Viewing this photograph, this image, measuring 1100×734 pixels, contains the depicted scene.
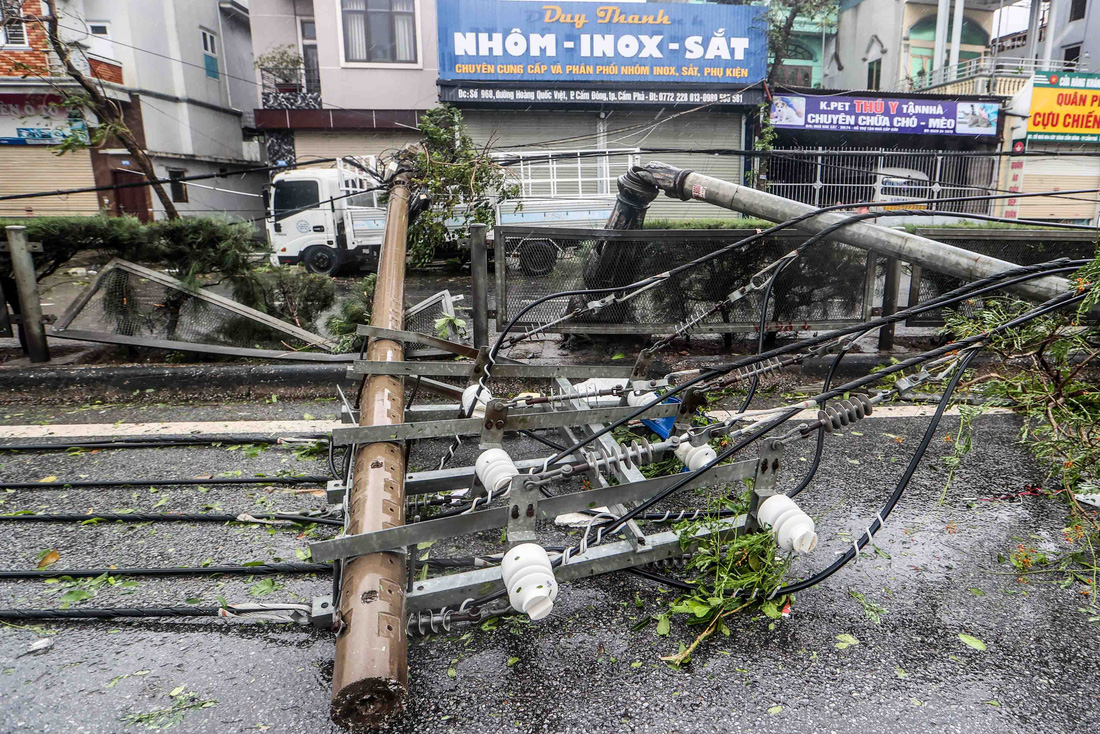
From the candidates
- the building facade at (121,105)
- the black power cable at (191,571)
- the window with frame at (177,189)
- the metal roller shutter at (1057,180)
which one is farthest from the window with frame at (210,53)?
the metal roller shutter at (1057,180)

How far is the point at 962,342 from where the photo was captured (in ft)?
8.10

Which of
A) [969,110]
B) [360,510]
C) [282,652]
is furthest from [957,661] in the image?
[969,110]

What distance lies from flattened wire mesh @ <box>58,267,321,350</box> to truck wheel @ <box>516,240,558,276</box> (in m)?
2.33

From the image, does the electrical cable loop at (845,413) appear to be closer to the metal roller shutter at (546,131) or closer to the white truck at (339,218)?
the white truck at (339,218)

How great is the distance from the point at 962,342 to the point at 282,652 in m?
2.82

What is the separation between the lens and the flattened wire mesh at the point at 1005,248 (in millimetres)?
6527

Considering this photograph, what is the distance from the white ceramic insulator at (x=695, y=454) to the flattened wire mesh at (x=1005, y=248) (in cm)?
471

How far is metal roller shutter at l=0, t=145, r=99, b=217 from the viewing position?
19.7 meters

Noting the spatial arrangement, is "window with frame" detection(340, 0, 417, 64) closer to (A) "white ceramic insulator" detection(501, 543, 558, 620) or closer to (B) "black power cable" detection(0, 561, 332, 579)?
(B) "black power cable" detection(0, 561, 332, 579)

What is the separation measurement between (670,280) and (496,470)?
4.13 meters

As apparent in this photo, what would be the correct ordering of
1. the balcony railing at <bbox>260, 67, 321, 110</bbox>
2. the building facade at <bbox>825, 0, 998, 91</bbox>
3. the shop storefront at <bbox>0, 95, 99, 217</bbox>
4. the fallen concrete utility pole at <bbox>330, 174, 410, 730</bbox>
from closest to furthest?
the fallen concrete utility pole at <bbox>330, 174, 410, 730</bbox>
the shop storefront at <bbox>0, 95, 99, 217</bbox>
the balcony railing at <bbox>260, 67, 321, 110</bbox>
the building facade at <bbox>825, 0, 998, 91</bbox>

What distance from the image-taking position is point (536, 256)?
6.28 m

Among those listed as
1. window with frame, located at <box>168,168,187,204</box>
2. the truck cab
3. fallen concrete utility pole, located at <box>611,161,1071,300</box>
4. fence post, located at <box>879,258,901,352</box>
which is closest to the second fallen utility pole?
fallen concrete utility pole, located at <box>611,161,1071,300</box>

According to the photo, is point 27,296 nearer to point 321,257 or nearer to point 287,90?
point 321,257
